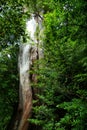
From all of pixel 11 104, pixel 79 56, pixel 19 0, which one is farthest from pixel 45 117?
pixel 11 104

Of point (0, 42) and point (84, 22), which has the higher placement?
point (0, 42)

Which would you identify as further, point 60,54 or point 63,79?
point 63,79

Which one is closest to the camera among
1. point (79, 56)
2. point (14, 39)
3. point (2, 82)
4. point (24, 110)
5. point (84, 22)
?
point (84, 22)

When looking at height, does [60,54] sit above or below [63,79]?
above

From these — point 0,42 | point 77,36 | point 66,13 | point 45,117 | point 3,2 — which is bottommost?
point 45,117

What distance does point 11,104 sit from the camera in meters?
16.0

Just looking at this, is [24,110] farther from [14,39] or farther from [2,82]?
[14,39]

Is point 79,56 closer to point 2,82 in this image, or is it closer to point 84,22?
point 84,22

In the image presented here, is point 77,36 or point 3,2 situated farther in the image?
point 3,2

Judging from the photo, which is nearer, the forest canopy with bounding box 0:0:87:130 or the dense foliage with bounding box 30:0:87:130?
the forest canopy with bounding box 0:0:87:130

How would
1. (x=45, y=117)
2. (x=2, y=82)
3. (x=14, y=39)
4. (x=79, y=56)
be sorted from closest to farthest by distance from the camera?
(x=14, y=39) < (x=79, y=56) < (x=45, y=117) < (x=2, y=82)

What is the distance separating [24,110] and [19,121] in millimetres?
572

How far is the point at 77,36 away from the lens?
221 inches

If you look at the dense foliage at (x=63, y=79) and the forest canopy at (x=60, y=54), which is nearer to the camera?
the forest canopy at (x=60, y=54)
